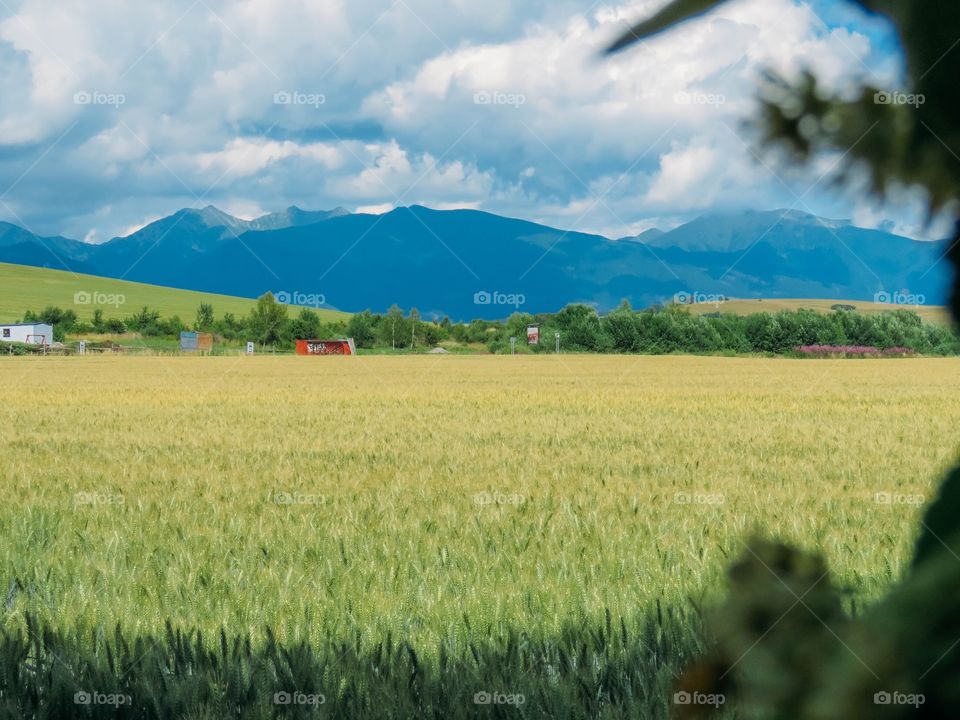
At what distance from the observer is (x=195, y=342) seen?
75.6m

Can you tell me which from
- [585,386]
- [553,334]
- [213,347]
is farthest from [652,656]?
[213,347]

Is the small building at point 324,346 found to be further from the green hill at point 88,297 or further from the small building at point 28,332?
the green hill at point 88,297

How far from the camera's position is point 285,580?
3.99 meters

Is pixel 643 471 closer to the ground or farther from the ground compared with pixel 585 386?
closer to the ground

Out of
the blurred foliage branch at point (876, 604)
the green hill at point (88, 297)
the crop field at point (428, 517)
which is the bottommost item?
the crop field at point (428, 517)

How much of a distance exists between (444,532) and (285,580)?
136cm

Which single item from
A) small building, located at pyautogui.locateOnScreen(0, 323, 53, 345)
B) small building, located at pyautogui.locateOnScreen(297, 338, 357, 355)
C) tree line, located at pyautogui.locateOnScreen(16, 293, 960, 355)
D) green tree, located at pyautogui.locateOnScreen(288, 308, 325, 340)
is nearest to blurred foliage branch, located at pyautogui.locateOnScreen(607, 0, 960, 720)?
tree line, located at pyautogui.locateOnScreen(16, 293, 960, 355)

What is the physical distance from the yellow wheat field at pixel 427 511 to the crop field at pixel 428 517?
0.02m

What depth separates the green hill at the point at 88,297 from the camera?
114m

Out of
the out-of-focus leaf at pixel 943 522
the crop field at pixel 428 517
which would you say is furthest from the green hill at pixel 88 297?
the out-of-focus leaf at pixel 943 522

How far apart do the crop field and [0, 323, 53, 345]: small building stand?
91.0 meters

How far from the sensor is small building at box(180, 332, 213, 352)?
73.8 metres

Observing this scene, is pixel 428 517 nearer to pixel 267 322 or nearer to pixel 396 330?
pixel 396 330

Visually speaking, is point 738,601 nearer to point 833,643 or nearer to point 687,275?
point 833,643
